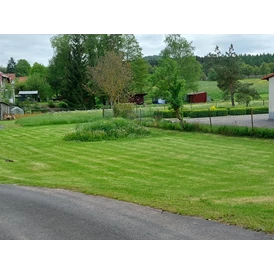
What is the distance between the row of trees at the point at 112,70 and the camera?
36625 mm

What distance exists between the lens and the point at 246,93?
4409 cm

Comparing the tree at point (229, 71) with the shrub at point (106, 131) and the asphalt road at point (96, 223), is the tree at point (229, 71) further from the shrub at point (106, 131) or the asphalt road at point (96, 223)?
the asphalt road at point (96, 223)

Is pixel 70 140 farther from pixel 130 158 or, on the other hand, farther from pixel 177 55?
pixel 177 55

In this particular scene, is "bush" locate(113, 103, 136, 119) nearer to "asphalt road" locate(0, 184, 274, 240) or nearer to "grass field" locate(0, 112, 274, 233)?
"grass field" locate(0, 112, 274, 233)

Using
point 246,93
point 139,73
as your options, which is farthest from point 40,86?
point 246,93

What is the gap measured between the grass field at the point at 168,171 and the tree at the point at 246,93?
83.5 ft

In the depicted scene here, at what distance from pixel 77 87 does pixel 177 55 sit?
19.6m

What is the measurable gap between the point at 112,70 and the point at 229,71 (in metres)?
16.6

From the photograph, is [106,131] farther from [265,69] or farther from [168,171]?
[265,69]

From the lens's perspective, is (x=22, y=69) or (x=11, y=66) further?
(x=11, y=66)

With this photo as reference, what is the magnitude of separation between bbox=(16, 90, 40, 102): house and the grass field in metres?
44.9

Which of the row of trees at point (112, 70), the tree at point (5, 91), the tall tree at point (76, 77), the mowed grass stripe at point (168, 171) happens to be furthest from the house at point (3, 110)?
the mowed grass stripe at point (168, 171)

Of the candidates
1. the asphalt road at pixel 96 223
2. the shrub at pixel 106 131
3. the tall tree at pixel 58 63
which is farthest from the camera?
the tall tree at pixel 58 63
